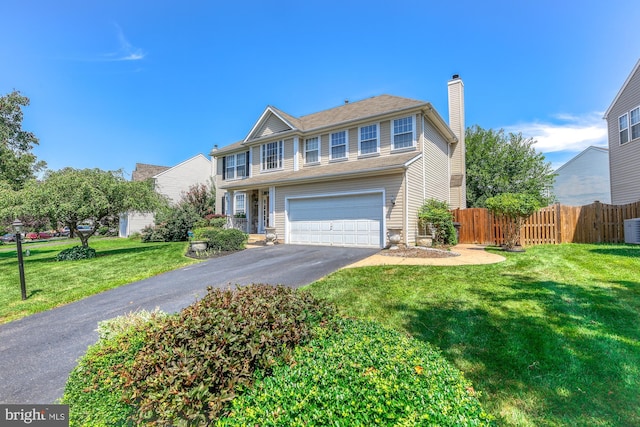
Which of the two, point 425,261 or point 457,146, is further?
point 457,146

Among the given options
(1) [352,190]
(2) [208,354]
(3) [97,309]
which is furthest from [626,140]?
(3) [97,309]

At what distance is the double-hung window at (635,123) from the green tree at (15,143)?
1437 inches

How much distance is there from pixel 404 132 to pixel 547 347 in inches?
441

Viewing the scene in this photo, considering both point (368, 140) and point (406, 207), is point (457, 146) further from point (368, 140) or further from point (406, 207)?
point (406, 207)

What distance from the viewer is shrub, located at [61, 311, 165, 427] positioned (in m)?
2.21

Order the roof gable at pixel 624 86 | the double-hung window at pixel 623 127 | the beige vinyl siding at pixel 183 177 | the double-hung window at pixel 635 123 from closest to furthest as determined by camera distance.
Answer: the roof gable at pixel 624 86
the double-hung window at pixel 635 123
the double-hung window at pixel 623 127
the beige vinyl siding at pixel 183 177

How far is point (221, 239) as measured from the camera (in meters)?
12.5

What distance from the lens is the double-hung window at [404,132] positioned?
12.9 m

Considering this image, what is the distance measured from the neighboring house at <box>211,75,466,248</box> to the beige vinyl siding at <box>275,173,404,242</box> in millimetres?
42

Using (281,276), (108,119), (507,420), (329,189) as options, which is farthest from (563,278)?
(108,119)

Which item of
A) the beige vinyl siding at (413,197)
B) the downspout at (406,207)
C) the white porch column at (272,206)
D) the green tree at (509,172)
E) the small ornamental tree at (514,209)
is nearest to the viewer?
the small ornamental tree at (514,209)

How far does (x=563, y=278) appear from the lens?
5.92 m

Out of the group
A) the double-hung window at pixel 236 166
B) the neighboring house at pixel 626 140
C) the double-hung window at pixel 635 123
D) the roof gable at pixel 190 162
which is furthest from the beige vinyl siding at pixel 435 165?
the roof gable at pixel 190 162

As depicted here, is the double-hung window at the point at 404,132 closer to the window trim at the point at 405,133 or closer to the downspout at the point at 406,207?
the window trim at the point at 405,133
